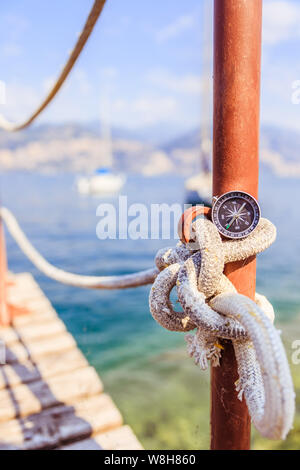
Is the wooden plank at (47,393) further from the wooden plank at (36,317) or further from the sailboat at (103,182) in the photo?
the sailboat at (103,182)

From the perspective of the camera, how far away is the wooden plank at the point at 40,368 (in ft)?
7.98

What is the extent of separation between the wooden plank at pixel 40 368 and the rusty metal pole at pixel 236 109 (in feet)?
6.00

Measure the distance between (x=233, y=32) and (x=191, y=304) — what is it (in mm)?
572

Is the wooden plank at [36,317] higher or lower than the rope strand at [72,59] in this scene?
lower

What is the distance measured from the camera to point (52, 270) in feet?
8.16

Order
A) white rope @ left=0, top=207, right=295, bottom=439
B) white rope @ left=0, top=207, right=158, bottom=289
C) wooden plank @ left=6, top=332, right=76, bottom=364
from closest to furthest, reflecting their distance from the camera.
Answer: white rope @ left=0, top=207, right=295, bottom=439, white rope @ left=0, top=207, right=158, bottom=289, wooden plank @ left=6, top=332, right=76, bottom=364

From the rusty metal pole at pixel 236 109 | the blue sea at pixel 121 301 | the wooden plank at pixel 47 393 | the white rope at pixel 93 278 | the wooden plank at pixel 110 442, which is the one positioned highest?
the rusty metal pole at pixel 236 109

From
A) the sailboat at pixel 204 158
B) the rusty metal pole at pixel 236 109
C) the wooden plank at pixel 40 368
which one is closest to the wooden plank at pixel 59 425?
the wooden plank at pixel 40 368

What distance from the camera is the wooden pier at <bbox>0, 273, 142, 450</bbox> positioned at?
192 cm

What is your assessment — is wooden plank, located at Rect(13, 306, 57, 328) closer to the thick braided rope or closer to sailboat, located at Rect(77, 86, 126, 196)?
the thick braided rope

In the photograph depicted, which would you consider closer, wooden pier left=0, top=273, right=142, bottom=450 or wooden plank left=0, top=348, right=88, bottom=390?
wooden pier left=0, top=273, right=142, bottom=450

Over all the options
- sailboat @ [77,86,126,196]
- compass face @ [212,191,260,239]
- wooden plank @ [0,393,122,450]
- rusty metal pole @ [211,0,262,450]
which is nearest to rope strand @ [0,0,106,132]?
rusty metal pole @ [211,0,262,450]

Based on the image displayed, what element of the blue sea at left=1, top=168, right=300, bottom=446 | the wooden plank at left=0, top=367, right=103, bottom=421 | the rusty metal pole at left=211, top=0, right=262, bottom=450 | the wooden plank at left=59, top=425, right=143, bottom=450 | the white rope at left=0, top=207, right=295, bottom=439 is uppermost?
the rusty metal pole at left=211, top=0, right=262, bottom=450
